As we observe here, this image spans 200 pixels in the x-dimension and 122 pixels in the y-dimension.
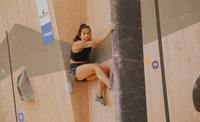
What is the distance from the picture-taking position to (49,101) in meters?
4.39

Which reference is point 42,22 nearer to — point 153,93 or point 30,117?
point 30,117

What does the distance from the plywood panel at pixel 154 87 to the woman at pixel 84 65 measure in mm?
662

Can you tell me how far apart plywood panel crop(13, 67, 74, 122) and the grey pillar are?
226 centimetres

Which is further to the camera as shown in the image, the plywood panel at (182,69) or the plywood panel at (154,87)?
the plywood panel at (154,87)

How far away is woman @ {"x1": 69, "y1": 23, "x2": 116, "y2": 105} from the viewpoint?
3634mm

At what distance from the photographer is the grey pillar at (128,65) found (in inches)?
72.6

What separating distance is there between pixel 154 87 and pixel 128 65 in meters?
1.75

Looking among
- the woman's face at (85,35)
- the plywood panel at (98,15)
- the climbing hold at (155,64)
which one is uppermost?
the plywood panel at (98,15)

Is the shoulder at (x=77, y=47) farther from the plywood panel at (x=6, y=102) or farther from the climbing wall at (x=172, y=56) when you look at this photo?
the plywood panel at (x=6, y=102)

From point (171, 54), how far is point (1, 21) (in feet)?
12.7

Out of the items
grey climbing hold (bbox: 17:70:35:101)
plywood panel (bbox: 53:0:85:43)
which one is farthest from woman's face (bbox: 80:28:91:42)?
grey climbing hold (bbox: 17:70:35:101)

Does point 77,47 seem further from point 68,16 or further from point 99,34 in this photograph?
point 68,16

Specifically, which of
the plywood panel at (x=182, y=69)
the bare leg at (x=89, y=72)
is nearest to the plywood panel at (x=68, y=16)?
the bare leg at (x=89, y=72)

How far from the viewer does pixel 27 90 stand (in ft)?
15.5
